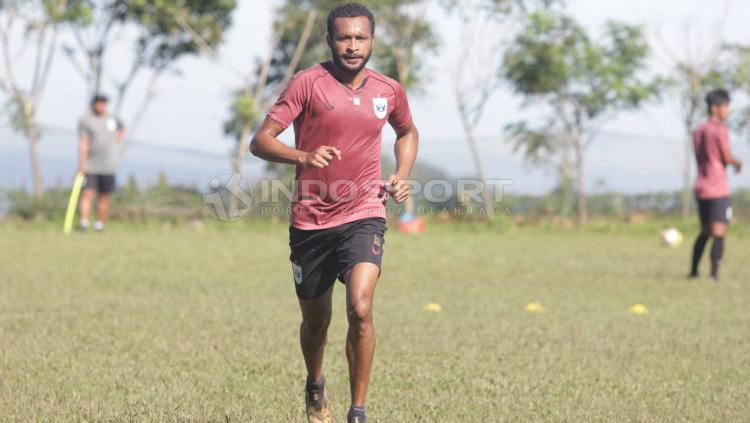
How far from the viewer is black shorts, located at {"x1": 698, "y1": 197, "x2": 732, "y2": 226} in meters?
12.4

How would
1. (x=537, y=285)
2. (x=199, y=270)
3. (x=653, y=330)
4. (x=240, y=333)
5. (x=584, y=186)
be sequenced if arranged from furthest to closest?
(x=584, y=186) < (x=199, y=270) < (x=537, y=285) < (x=653, y=330) < (x=240, y=333)

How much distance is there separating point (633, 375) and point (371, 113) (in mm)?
2700

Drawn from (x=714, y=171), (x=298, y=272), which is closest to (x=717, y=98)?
(x=714, y=171)

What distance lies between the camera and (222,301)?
9.87 m

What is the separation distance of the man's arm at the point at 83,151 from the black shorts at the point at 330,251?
1379 centimetres

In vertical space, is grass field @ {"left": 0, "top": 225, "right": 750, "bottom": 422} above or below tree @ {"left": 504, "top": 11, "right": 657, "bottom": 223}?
below

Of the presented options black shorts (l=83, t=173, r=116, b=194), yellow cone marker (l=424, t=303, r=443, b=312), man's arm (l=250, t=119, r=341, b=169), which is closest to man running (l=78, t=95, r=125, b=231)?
black shorts (l=83, t=173, r=116, b=194)

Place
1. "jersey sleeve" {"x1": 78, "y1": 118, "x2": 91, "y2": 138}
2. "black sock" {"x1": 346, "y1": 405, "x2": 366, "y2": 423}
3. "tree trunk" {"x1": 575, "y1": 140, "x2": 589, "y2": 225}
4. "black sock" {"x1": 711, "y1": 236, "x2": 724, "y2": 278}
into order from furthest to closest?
"tree trunk" {"x1": 575, "y1": 140, "x2": 589, "y2": 225}, "jersey sleeve" {"x1": 78, "y1": 118, "x2": 91, "y2": 138}, "black sock" {"x1": 711, "y1": 236, "x2": 724, "y2": 278}, "black sock" {"x1": 346, "y1": 405, "x2": 366, "y2": 423}

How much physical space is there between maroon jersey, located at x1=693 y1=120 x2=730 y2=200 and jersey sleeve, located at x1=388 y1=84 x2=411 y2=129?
799 cm

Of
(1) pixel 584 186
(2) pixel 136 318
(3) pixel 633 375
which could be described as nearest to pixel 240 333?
(2) pixel 136 318

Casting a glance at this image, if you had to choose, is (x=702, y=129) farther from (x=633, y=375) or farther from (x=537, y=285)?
(x=633, y=375)

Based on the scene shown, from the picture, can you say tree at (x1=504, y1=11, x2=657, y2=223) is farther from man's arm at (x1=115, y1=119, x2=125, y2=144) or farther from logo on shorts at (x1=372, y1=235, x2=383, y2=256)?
logo on shorts at (x1=372, y1=235, x2=383, y2=256)

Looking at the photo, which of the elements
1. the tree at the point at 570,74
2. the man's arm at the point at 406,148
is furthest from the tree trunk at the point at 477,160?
the man's arm at the point at 406,148

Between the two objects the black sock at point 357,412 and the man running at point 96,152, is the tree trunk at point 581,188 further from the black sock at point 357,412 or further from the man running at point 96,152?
the black sock at point 357,412
